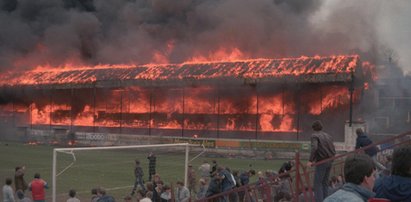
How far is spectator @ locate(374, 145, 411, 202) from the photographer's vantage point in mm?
4036

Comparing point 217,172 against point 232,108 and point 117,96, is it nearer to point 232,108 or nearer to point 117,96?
point 232,108

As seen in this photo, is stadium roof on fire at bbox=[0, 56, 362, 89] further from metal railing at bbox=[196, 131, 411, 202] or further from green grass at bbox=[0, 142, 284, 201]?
metal railing at bbox=[196, 131, 411, 202]

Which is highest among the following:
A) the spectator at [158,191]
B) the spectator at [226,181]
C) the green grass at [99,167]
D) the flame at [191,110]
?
the flame at [191,110]

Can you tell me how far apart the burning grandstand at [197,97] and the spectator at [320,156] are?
2709 centimetres

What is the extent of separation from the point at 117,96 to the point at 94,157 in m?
21.3

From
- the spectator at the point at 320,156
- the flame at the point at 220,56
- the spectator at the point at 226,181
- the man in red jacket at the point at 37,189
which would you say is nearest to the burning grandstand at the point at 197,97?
the flame at the point at 220,56

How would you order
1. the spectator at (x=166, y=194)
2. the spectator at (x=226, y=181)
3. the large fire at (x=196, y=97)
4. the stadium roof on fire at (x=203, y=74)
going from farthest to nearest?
the large fire at (x=196, y=97)
the stadium roof on fire at (x=203, y=74)
the spectator at (x=166, y=194)
the spectator at (x=226, y=181)

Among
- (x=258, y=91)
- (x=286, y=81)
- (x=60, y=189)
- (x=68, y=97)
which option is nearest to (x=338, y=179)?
(x=60, y=189)

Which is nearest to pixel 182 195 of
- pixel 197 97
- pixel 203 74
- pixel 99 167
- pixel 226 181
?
pixel 226 181

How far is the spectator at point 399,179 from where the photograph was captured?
13.2ft

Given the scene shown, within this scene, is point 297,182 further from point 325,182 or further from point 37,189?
point 37,189

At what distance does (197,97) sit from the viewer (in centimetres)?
4753

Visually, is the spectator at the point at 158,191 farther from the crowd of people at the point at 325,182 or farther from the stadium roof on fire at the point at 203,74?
the stadium roof on fire at the point at 203,74

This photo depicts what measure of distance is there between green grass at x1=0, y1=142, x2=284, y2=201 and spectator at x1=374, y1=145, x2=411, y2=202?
44.2 feet
